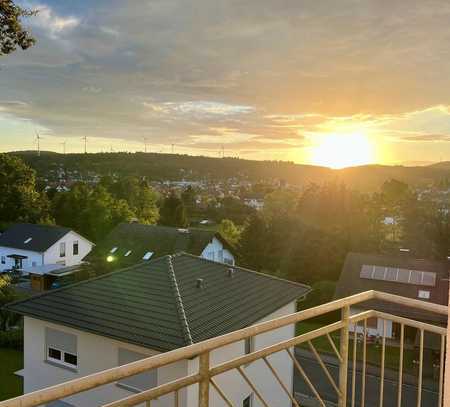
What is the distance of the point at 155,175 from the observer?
2869 inches

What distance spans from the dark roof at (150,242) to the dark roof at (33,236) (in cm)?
297

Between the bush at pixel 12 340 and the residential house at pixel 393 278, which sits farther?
the residential house at pixel 393 278

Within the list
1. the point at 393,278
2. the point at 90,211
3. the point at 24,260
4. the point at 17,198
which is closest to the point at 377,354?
the point at 393,278

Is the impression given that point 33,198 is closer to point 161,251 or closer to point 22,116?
point 22,116

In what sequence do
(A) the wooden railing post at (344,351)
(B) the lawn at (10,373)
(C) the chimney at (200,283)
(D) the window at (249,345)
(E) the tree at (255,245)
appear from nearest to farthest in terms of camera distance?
(A) the wooden railing post at (344,351) → (D) the window at (249,345) → (C) the chimney at (200,283) → (B) the lawn at (10,373) → (E) the tree at (255,245)

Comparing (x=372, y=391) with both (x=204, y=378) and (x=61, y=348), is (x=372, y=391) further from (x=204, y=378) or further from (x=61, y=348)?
(x=204, y=378)

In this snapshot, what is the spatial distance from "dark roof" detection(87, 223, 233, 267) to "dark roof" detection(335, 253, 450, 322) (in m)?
9.37

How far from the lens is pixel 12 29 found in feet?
28.1

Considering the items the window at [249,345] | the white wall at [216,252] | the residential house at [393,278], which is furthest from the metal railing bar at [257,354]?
the white wall at [216,252]

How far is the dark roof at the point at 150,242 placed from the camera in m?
28.8

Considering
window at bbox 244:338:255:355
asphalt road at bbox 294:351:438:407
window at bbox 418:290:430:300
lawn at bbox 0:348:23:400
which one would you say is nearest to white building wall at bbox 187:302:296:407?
window at bbox 244:338:255:355

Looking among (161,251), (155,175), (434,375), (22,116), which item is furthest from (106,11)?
(155,175)

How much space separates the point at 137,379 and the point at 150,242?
69.5ft

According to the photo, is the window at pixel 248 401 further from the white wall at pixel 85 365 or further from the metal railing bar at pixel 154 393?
the metal railing bar at pixel 154 393
